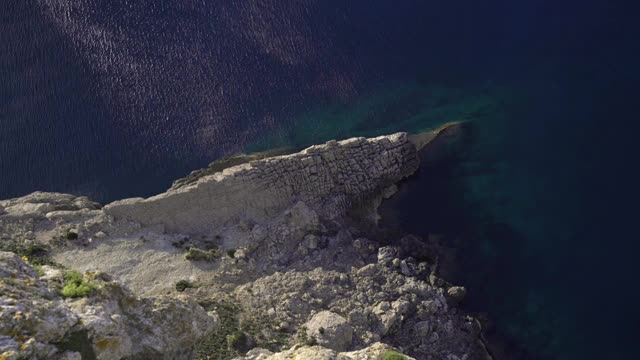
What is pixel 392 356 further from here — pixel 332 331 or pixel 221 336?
pixel 221 336

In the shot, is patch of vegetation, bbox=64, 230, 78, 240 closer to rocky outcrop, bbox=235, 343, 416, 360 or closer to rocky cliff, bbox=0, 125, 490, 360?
rocky cliff, bbox=0, 125, 490, 360

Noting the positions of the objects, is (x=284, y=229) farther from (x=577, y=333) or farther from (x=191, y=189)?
(x=577, y=333)

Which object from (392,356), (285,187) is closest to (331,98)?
(285,187)

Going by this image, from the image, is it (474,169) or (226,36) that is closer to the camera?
(474,169)

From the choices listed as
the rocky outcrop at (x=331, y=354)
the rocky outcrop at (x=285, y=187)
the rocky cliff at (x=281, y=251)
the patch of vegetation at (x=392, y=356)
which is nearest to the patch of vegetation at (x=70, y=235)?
the rocky cliff at (x=281, y=251)

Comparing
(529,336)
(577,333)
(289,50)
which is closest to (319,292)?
(529,336)

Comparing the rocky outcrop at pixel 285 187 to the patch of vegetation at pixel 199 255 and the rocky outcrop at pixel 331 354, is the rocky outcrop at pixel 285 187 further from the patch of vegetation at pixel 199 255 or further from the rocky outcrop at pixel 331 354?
the rocky outcrop at pixel 331 354
